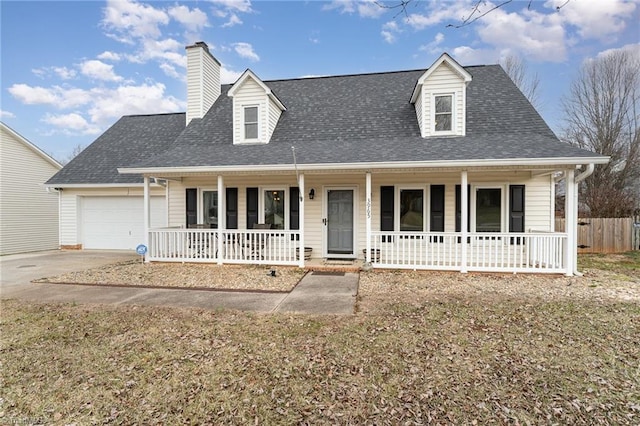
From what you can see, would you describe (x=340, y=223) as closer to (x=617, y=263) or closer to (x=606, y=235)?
(x=617, y=263)

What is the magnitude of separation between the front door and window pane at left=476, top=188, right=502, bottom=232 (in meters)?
3.54

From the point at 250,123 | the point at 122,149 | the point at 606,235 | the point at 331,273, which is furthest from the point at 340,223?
the point at 606,235

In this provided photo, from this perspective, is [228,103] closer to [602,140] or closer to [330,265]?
[330,265]

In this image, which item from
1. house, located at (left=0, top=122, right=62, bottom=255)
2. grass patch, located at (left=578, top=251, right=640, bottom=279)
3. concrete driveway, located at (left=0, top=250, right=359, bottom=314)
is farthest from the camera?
house, located at (left=0, top=122, right=62, bottom=255)

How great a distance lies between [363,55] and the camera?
1364 cm

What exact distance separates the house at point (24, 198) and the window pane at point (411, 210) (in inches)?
543

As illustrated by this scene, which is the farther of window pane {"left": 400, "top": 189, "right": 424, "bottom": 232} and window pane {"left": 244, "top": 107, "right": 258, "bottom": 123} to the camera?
window pane {"left": 244, "top": 107, "right": 258, "bottom": 123}

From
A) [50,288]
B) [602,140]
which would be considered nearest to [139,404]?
[50,288]

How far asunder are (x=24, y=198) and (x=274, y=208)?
11.6m

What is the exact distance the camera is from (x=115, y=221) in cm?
1253

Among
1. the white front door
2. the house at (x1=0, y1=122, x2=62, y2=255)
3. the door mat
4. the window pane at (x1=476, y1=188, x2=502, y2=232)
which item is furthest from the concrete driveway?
the house at (x1=0, y1=122, x2=62, y2=255)

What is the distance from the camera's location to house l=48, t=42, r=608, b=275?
25.5ft

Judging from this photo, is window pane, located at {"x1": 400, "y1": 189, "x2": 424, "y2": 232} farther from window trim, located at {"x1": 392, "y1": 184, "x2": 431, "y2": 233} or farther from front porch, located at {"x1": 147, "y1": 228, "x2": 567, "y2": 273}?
front porch, located at {"x1": 147, "y1": 228, "x2": 567, "y2": 273}

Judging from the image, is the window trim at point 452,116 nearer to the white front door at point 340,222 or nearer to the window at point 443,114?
the window at point 443,114
